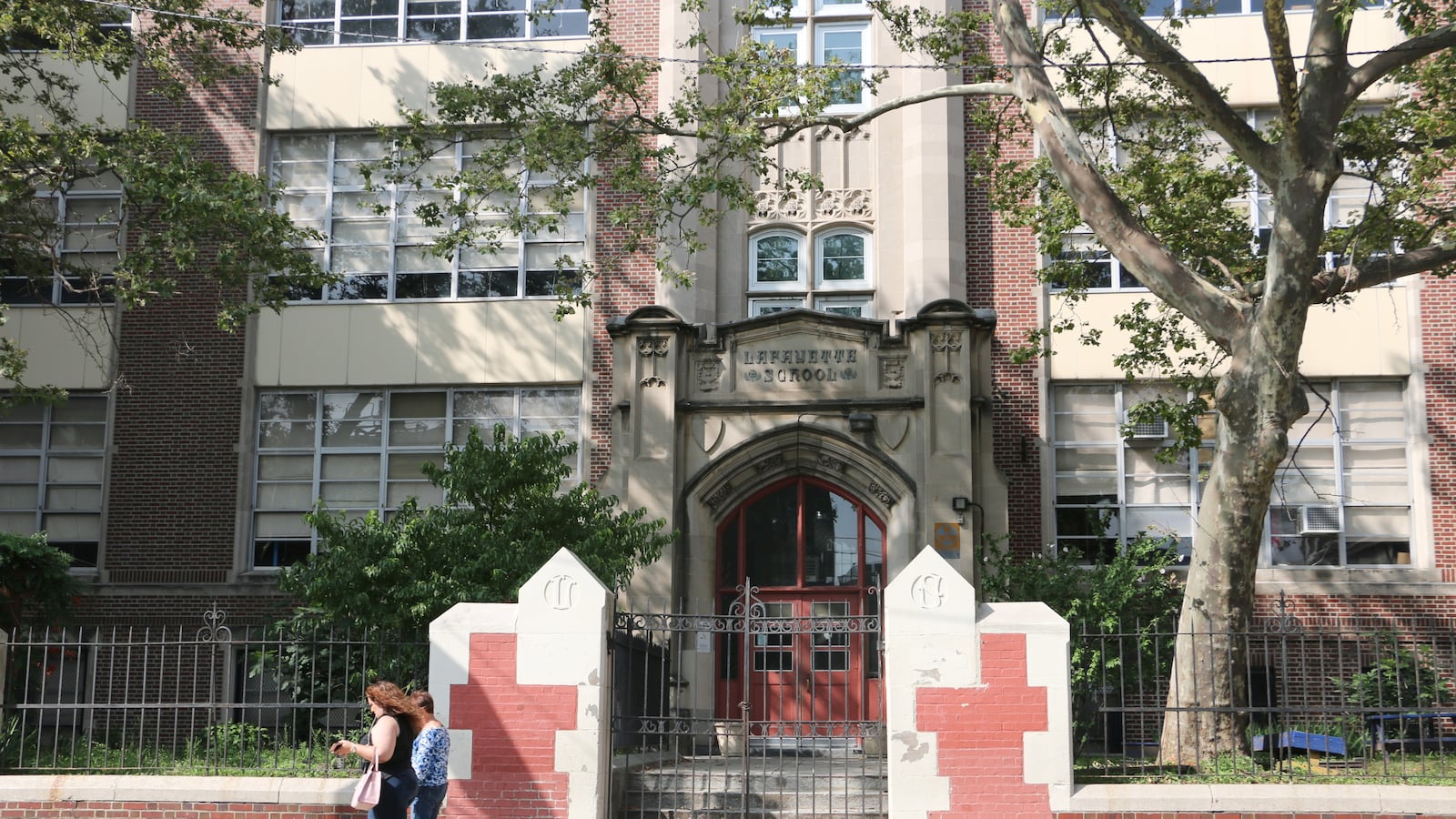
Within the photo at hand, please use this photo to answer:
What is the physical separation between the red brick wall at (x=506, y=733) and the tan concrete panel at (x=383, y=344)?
10.4m

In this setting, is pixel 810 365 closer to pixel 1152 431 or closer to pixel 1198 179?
pixel 1152 431

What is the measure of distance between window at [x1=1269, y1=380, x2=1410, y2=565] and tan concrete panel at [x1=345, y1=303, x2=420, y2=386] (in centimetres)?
1253

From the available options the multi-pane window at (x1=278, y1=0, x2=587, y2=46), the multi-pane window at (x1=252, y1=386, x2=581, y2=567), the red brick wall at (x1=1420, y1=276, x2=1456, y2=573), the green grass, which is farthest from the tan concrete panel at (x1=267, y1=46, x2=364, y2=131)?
the red brick wall at (x1=1420, y1=276, x2=1456, y2=573)

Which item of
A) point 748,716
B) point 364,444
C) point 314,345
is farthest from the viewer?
point 314,345

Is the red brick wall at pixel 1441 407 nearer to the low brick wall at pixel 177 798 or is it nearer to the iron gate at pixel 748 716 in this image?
the iron gate at pixel 748 716

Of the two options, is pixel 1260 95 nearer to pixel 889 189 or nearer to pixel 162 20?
pixel 889 189

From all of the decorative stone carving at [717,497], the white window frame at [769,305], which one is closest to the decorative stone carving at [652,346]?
the decorative stone carving at [717,497]

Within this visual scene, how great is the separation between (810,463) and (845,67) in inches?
236

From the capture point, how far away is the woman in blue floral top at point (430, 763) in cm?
942

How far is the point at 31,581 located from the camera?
18281 mm

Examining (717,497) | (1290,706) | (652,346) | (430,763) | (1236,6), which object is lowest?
(430,763)

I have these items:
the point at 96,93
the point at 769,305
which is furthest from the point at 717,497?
the point at 96,93

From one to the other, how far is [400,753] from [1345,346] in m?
15.5

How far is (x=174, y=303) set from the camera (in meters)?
21.5
